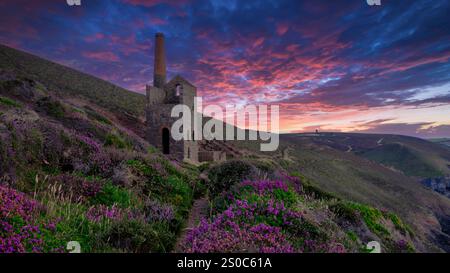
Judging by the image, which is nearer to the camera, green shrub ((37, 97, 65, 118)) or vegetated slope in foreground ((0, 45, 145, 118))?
green shrub ((37, 97, 65, 118))

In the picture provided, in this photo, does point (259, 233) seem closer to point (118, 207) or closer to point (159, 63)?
point (118, 207)

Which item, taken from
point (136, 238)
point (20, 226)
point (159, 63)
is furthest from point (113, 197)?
point (159, 63)

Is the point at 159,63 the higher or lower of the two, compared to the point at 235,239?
higher

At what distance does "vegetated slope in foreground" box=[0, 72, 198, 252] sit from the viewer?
409 centimetres

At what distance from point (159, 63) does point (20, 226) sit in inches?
1206

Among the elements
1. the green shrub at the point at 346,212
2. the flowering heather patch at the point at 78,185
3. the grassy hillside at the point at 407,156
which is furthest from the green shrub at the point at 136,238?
the grassy hillside at the point at 407,156

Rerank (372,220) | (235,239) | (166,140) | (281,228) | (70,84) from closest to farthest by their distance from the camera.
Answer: (235,239) < (281,228) < (372,220) < (166,140) < (70,84)

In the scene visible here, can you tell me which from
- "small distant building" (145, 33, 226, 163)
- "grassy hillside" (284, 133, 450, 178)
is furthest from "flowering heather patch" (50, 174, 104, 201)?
"grassy hillside" (284, 133, 450, 178)

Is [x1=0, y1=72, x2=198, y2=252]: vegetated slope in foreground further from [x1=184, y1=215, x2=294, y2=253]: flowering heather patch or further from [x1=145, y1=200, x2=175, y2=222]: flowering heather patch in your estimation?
[x1=184, y1=215, x2=294, y2=253]: flowering heather patch

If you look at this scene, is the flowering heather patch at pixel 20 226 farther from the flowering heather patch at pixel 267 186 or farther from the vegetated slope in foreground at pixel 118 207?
the flowering heather patch at pixel 267 186

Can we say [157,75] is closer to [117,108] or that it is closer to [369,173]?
[117,108]

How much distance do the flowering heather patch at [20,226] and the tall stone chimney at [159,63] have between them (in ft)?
93.7

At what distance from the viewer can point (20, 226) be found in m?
3.87

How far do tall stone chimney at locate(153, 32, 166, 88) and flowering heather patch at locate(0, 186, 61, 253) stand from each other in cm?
2857
